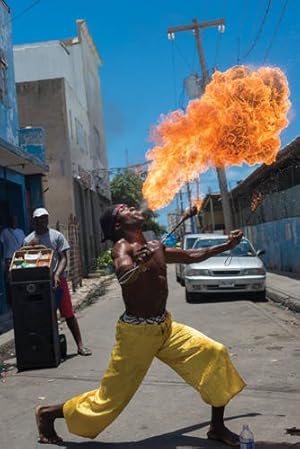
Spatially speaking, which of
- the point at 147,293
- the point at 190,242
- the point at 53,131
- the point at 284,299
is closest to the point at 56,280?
the point at 147,293

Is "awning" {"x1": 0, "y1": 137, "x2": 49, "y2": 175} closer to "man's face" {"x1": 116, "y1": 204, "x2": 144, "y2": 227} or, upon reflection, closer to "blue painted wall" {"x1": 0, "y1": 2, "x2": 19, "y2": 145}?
"blue painted wall" {"x1": 0, "y1": 2, "x2": 19, "y2": 145}

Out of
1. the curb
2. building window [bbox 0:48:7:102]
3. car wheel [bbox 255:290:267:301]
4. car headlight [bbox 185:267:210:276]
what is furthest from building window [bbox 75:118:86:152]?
car wheel [bbox 255:290:267:301]

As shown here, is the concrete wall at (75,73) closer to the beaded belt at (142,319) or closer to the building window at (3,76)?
the building window at (3,76)

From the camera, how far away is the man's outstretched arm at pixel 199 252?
4.90 metres

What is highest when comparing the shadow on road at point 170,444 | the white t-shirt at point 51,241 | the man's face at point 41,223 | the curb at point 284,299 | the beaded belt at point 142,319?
the man's face at point 41,223

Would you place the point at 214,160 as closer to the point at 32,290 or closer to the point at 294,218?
the point at 32,290

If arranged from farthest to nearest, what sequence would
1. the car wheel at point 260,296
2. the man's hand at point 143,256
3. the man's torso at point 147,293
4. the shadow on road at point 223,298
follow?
the shadow on road at point 223,298 < the car wheel at point 260,296 < the man's torso at point 147,293 < the man's hand at point 143,256

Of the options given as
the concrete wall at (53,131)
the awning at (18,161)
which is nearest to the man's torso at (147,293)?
the awning at (18,161)

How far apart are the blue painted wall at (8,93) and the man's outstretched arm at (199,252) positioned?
11087mm

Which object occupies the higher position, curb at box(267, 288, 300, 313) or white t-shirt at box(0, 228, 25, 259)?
white t-shirt at box(0, 228, 25, 259)

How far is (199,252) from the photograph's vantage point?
196 inches

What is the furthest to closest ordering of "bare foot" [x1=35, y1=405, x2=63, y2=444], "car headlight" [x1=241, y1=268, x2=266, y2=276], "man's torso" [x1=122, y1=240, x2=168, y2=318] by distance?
"car headlight" [x1=241, y1=268, x2=266, y2=276]
"bare foot" [x1=35, y1=405, x2=63, y2=444]
"man's torso" [x1=122, y1=240, x2=168, y2=318]

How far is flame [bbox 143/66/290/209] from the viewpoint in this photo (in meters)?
8.13

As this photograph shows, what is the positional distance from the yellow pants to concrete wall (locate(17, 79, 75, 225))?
895 inches
